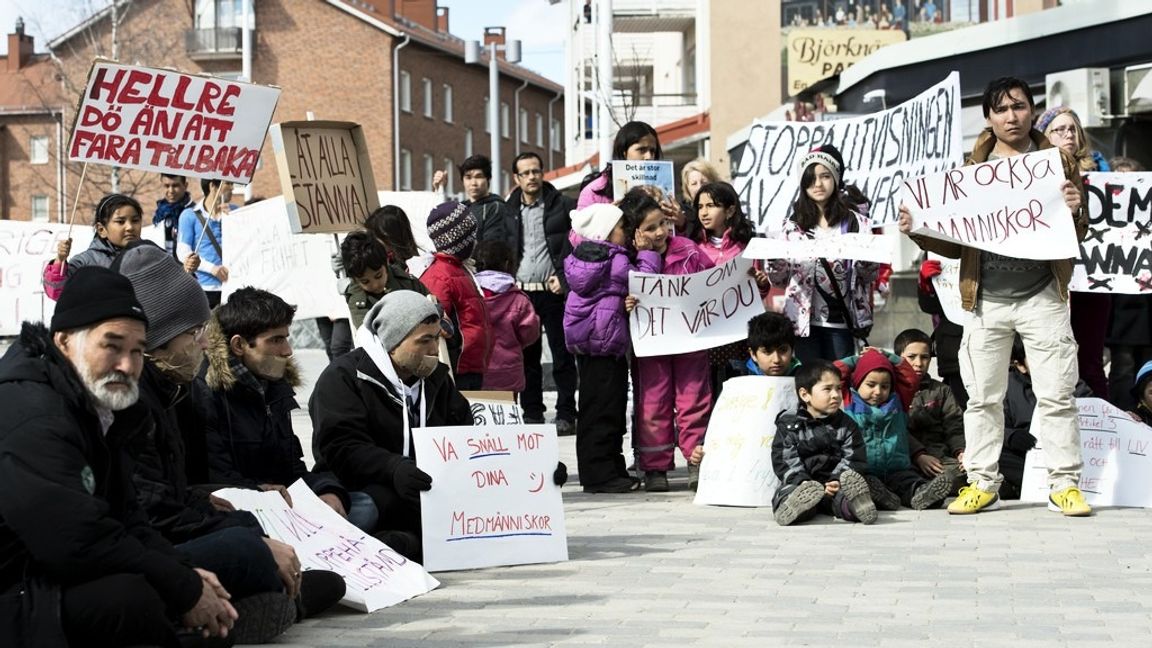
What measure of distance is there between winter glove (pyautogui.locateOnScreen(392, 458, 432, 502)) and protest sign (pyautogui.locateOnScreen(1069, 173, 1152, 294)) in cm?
494

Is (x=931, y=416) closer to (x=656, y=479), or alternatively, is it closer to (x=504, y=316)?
(x=656, y=479)

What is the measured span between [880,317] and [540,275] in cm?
1100

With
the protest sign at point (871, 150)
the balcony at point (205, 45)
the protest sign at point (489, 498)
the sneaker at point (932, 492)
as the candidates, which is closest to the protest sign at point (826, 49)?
the protest sign at point (871, 150)

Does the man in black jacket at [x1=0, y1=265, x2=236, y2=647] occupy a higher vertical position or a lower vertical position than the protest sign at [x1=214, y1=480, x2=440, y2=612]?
higher

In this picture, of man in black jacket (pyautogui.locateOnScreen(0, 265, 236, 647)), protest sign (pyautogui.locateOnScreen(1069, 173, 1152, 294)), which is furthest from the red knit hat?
man in black jacket (pyautogui.locateOnScreen(0, 265, 236, 647))

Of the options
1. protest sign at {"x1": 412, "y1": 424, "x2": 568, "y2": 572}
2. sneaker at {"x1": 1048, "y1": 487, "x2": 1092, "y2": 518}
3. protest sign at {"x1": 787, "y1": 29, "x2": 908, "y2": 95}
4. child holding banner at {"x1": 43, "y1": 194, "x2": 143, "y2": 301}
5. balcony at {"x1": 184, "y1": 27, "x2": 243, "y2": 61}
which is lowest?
sneaker at {"x1": 1048, "y1": 487, "x2": 1092, "y2": 518}

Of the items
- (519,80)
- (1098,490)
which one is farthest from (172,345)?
(519,80)

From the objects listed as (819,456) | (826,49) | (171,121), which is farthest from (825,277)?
(826,49)

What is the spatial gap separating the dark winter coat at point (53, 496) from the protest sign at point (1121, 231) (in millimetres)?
7243

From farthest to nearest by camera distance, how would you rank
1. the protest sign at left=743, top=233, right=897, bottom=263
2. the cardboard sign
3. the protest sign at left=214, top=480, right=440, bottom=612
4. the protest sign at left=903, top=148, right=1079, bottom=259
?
the cardboard sign
the protest sign at left=743, top=233, right=897, bottom=263
the protest sign at left=903, top=148, right=1079, bottom=259
the protest sign at left=214, top=480, right=440, bottom=612

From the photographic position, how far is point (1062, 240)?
9.30 meters

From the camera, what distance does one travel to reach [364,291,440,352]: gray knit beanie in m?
7.75

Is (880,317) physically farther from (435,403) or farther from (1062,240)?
(435,403)

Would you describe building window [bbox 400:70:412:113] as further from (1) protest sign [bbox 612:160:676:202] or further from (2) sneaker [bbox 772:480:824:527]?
(2) sneaker [bbox 772:480:824:527]
